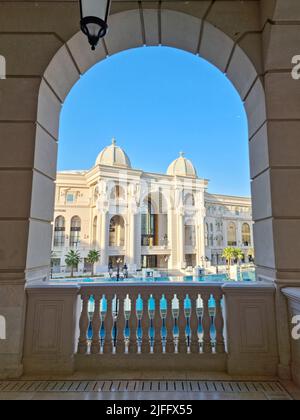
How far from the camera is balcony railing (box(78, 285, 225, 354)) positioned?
254 cm

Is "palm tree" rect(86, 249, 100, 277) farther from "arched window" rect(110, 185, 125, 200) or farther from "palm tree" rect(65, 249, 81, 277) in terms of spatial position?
"arched window" rect(110, 185, 125, 200)

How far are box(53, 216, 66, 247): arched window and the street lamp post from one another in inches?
1091

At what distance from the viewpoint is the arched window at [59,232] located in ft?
89.5

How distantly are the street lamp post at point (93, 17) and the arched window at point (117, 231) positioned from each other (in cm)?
2843

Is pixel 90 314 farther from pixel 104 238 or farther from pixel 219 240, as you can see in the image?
pixel 219 240

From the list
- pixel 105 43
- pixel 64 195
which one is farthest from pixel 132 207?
pixel 105 43

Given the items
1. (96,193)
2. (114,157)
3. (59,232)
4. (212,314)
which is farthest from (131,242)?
(212,314)

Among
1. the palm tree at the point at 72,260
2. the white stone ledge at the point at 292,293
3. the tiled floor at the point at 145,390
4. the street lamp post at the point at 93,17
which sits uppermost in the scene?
the street lamp post at the point at 93,17

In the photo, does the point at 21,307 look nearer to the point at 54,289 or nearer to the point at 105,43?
the point at 54,289

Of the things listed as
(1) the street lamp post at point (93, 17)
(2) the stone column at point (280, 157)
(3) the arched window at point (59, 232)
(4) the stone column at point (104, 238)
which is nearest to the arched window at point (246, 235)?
(4) the stone column at point (104, 238)

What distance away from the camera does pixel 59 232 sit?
90.5ft

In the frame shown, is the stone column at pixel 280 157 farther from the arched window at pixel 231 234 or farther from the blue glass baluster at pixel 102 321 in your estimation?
the arched window at pixel 231 234

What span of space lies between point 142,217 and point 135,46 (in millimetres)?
29323

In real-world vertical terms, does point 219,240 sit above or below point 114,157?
below
